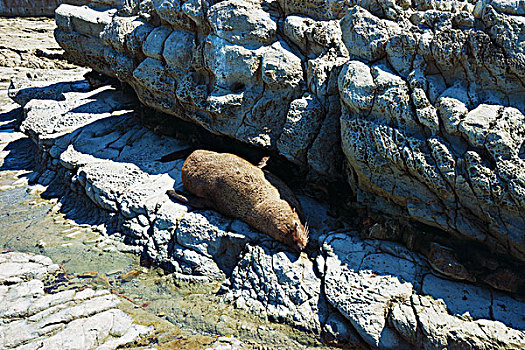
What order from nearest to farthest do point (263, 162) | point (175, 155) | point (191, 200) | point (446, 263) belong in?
point (446, 263) < point (191, 200) < point (263, 162) < point (175, 155)

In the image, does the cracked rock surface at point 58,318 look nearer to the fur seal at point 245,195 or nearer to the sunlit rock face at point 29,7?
the fur seal at point 245,195

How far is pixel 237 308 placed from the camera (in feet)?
18.9

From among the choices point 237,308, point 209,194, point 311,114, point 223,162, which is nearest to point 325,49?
point 311,114

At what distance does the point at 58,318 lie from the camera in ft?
16.8

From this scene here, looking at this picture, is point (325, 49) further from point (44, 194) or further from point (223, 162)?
point (44, 194)

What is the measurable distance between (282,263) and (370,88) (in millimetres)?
2593

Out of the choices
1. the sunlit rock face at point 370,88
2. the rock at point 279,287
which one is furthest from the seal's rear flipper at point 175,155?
the rock at point 279,287

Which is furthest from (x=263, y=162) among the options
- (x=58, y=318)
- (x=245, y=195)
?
(x=58, y=318)

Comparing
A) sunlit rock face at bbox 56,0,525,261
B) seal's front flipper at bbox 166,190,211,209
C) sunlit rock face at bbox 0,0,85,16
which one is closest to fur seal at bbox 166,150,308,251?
seal's front flipper at bbox 166,190,211,209

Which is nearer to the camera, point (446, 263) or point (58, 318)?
point (58, 318)

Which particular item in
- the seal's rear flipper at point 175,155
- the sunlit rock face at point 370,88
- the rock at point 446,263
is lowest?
the seal's rear flipper at point 175,155

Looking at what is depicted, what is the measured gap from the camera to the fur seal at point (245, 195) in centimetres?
620

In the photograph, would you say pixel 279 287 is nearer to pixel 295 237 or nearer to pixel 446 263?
pixel 295 237

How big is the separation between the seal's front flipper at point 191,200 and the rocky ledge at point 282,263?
0.10 meters
